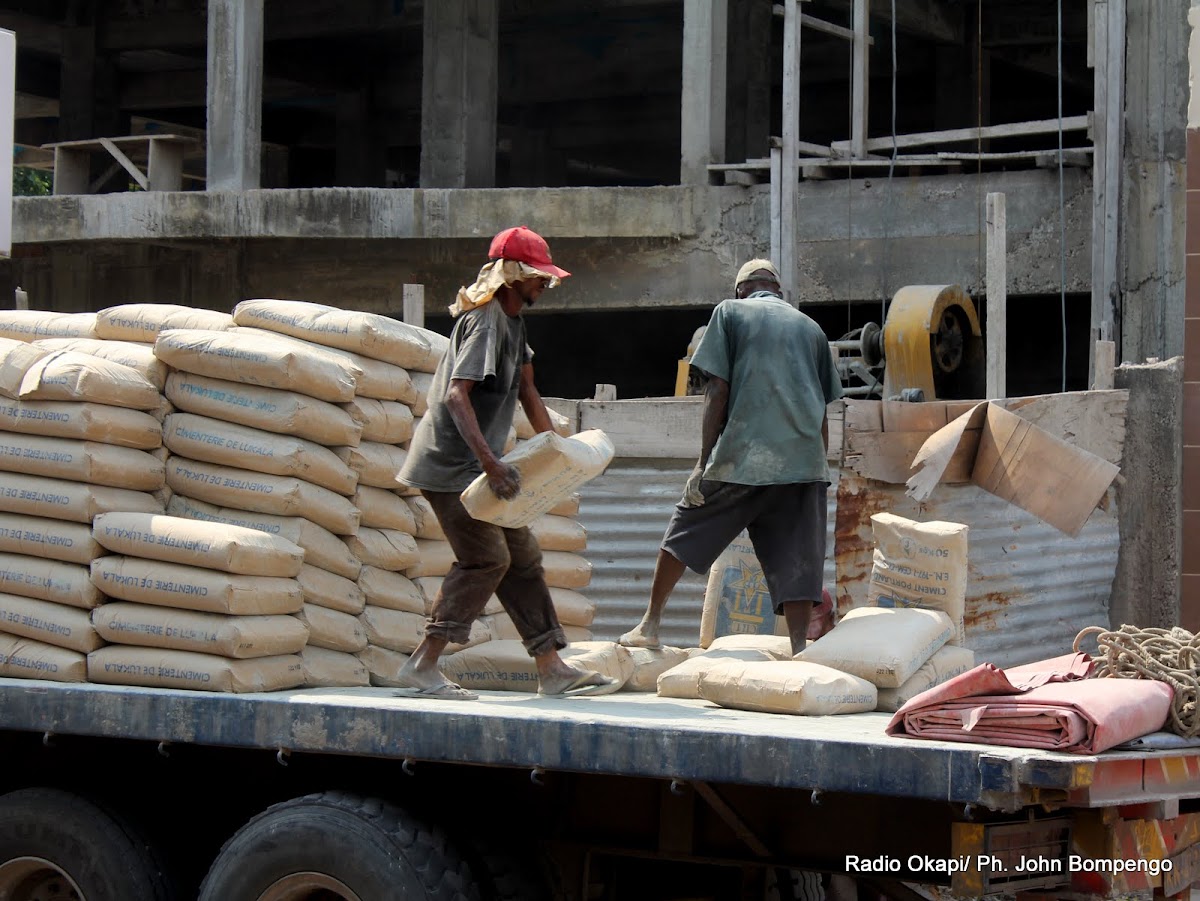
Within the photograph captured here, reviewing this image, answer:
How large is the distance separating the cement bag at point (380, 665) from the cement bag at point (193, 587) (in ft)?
1.25

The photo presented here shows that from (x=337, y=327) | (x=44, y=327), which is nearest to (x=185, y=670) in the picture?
(x=337, y=327)

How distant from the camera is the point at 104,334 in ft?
19.8

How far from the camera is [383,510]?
5582 millimetres

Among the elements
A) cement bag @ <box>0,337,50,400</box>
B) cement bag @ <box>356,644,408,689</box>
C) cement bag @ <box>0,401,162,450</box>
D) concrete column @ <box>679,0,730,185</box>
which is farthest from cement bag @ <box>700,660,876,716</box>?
concrete column @ <box>679,0,730,185</box>

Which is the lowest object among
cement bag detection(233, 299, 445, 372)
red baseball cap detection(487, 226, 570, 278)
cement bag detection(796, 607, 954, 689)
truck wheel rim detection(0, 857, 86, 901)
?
truck wheel rim detection(0, 857, 86, 901)

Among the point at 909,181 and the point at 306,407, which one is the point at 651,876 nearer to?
the point at 306,407

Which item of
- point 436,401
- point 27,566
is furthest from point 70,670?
point 436,401

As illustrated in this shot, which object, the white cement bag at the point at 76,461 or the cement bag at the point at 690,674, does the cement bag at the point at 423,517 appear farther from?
the cement bag at the point at 690,674

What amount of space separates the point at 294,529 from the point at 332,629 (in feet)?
1.09

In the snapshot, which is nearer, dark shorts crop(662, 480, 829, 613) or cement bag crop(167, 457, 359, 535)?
cement bag crop(167, 457, 359, 535)

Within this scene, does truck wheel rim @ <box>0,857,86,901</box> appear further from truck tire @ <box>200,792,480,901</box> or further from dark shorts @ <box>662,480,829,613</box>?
dark shorts @ <box>662,480,829,613</box>

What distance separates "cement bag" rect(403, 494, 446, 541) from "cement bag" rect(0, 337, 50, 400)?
1279 mm

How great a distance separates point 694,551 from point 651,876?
129 centimetres

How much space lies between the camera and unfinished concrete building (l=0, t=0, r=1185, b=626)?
1125cm
